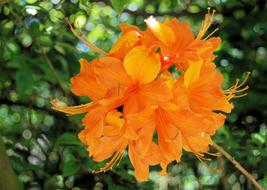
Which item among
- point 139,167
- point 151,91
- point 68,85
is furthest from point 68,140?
point 151,91

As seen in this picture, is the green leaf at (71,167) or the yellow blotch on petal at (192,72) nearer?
the yellow blotch on petal at (192,72)

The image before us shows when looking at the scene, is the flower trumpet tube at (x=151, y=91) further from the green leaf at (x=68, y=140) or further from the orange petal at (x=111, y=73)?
the green leaf at (x=68, y=140)

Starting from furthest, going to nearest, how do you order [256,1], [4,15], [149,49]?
[256,1] → [4,15] → [149,49]

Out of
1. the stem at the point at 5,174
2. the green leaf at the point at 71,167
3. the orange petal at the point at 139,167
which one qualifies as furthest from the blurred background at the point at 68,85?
the orange petal at the point at 139,167

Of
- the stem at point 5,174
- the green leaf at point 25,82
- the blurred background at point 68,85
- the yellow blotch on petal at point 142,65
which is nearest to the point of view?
the yellow blotch on petal at point 142,65

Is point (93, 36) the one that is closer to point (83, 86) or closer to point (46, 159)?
point (46, 159)

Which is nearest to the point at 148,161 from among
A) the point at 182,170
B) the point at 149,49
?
the point at 149,49

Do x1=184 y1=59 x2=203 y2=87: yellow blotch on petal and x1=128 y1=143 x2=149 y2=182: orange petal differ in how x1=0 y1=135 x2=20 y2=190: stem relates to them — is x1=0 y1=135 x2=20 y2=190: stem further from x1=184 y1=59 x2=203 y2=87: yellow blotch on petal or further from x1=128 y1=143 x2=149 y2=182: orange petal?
x1=184 y1=59 x2=203 y2=87: yellow blotch on petal
